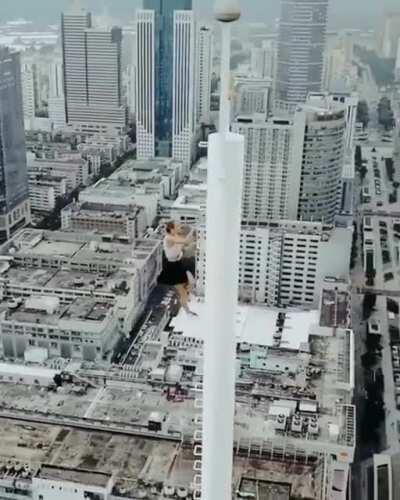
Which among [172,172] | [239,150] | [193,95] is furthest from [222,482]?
[193,95]

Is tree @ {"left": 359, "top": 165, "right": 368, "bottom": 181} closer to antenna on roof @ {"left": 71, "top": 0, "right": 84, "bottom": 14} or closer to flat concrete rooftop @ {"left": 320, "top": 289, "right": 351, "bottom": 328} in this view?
flat concrete rooftop @ {"left": 320, "top": 289, "right": 351, "bottom": 328}

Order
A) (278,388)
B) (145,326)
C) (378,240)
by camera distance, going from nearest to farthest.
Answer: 1. (278,388)
2. (145,326)
3. (378,240)

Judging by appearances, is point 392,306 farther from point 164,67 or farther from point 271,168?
point 164,67

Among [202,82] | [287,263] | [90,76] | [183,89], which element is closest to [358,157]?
[202,82]

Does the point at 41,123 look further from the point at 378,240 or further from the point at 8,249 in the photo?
the point at 378,240

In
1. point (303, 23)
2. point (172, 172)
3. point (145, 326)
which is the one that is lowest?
point (145, 326)

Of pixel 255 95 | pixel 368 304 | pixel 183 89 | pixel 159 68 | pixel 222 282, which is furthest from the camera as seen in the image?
pixel 255 95
